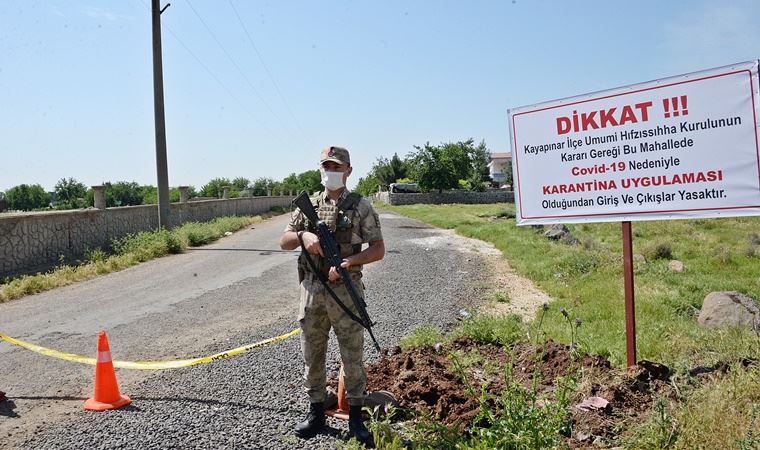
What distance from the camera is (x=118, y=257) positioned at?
14484 mm

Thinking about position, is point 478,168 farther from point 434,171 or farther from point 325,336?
point 325,336

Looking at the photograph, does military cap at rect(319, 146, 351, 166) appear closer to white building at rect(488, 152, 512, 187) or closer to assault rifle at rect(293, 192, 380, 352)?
assault rifle at rect(293, 192, 380, 352)

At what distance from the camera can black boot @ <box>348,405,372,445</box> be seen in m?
3.60

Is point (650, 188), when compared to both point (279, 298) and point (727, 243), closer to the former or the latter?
point (279, 298)

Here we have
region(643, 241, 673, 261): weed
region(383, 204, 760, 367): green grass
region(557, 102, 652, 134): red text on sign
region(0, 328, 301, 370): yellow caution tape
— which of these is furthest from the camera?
region(643, 241, 673, 261): weed

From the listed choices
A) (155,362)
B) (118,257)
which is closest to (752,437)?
(155,362)

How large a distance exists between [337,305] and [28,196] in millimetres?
78976

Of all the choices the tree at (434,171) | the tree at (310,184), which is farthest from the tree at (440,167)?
the tree at (310,184)

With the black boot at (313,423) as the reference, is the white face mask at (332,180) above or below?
above

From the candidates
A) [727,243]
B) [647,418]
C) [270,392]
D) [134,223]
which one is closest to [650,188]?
[647,418]

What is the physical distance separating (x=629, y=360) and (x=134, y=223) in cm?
1730

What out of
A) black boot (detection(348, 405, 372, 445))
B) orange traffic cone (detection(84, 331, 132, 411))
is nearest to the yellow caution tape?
orange traffic cone (detection(84, 331, 132, 411))

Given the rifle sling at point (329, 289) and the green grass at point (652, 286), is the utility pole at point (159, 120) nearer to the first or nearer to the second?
the green grass at point (652, 286)

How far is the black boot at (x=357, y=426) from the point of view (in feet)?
11.8
